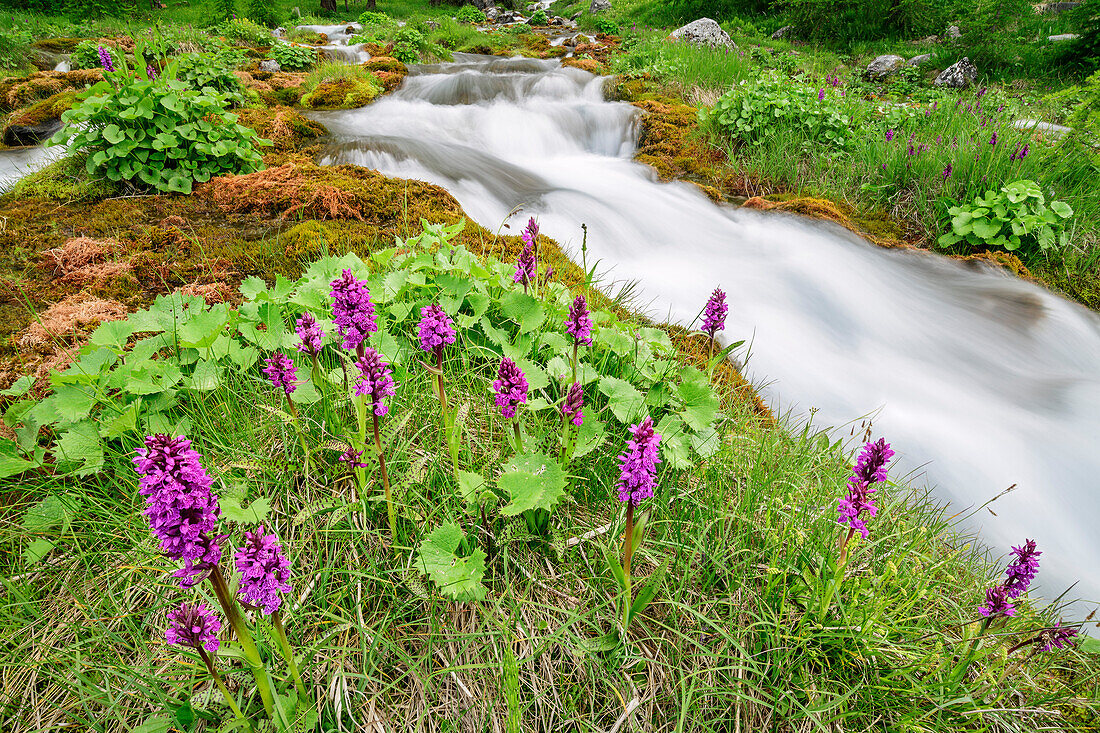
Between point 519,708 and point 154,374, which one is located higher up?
point 154,374

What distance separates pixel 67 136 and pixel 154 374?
3.71m

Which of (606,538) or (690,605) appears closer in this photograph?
(690,605)

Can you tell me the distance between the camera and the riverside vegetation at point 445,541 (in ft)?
5.08

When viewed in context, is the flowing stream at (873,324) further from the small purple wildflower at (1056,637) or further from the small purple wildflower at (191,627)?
the small purple wildflower at (191,627)

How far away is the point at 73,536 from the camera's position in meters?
1.81

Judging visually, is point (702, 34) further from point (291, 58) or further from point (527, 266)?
point (527, 266)

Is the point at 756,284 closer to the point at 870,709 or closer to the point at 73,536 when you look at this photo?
the point at 870,709

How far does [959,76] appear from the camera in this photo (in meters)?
11.9

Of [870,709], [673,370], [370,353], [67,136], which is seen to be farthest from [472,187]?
[870,709]

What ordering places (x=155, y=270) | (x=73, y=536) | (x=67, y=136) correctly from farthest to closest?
(x=67, y=136) → (x=155, y=270) → (x=73, y=536)

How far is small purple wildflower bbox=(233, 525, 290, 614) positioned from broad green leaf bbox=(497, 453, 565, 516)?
682 mm

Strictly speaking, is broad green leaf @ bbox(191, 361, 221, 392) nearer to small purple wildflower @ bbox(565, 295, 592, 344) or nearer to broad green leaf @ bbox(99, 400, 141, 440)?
broad green leaf @ bbox(99, 400, 141, 440)

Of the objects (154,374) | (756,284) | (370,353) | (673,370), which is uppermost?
(370,353)

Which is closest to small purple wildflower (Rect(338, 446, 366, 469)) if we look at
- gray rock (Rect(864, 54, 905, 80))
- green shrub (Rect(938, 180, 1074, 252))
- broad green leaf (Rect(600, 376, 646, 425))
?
broad green leaf (Rect(600, 376, 646, 425))
